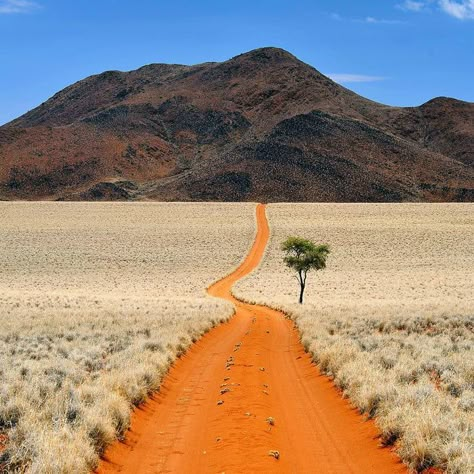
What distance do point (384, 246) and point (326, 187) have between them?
72.5m

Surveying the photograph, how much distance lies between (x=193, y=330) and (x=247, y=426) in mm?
10190

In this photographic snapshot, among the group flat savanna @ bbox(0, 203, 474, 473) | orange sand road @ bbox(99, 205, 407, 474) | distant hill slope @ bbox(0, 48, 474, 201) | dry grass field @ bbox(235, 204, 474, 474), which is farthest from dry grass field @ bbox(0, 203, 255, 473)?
distant hill slope @ bbox(0, 48, 474, 201)

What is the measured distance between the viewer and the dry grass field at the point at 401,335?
767cm

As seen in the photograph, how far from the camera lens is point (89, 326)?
18922 millimetres

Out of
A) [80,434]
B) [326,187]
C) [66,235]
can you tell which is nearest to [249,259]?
[66,235]

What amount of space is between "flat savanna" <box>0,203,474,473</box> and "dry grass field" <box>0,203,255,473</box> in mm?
45

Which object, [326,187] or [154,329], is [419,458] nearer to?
[154,329]

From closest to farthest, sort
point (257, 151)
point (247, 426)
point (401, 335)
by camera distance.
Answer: point (247, 426)
point (401, 335)
point (257, 151)

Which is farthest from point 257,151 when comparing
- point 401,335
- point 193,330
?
point 401,335

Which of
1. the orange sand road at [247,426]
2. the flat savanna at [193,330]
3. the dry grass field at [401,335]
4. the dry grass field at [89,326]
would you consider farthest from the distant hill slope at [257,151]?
the orange sand road at [247,426]

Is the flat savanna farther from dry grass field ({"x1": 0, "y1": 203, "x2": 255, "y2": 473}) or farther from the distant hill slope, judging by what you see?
the distant hill slope

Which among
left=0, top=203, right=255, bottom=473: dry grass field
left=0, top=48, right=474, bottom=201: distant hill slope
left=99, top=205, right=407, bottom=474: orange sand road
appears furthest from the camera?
left=0, top=48, right=474, bottom=201: distant hill slope

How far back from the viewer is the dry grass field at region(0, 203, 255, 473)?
25.0 ft

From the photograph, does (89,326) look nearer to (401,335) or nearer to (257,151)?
(401,335)
